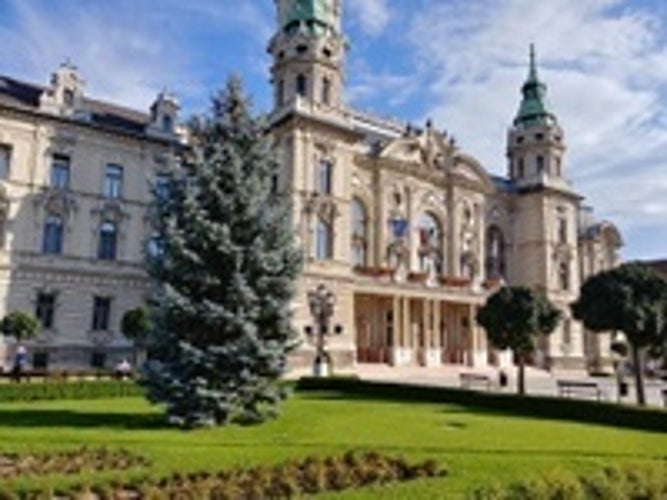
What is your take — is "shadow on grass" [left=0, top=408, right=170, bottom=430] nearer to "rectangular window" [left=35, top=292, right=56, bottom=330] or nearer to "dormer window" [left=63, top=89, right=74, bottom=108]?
"rectangular window" [left=35, top=292, right=56, bottom=330]

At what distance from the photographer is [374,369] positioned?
169 ft

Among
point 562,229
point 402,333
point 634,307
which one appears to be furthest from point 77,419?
point 562,229

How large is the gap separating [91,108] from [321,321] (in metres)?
24.7

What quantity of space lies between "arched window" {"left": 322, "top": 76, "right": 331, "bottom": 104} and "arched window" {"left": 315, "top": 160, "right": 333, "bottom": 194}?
539 centimetres

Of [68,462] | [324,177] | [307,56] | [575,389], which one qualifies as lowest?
[68,462]

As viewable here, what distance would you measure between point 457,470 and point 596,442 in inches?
280

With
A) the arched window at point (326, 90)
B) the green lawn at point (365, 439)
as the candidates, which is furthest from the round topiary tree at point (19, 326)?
the arched window at point (326, 90)

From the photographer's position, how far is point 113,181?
49719mm

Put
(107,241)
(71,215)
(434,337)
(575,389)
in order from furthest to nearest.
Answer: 1. (434,337)
2. (107,241)
3. (71,215)
4. (575,389)

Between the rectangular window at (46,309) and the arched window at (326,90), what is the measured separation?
25443 millimetres

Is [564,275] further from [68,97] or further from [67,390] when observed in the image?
[67,390]

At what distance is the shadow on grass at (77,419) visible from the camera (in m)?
20.2

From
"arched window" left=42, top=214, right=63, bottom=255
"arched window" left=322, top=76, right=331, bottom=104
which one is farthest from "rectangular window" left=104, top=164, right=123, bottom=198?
"arched window" left=322, top=76, right=331, bottom=104

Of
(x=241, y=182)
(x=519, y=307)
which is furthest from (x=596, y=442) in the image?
(x=519, y=307)
